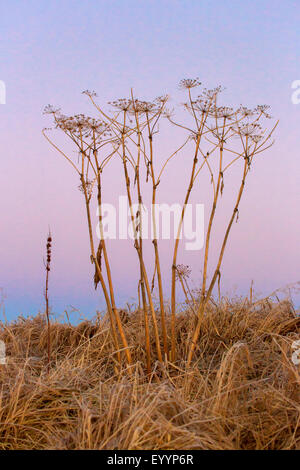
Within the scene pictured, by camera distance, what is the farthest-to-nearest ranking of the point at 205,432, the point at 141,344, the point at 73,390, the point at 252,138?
the point at 141,344 → the point at 252,138 → the point at 73,390 → the point at 205,432

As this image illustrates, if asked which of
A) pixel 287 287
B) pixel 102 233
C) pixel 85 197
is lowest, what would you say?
pixel 287 287

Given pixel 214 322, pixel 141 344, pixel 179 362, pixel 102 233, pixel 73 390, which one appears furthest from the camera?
pixel 214 322

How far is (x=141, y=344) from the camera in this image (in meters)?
4.06

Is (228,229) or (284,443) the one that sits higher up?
(228,229)

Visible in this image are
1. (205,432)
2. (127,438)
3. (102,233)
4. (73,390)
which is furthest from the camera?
(102,233)

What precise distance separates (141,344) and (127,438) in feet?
6.04

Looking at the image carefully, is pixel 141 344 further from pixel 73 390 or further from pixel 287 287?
pixel 287 287

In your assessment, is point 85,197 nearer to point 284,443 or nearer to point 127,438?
point 127,438

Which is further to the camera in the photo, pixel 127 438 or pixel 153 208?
pixel 153 208

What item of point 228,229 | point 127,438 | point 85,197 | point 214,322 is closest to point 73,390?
point 127,438

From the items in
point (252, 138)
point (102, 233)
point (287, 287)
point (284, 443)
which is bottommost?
point (284, 443)

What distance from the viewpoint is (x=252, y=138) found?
3.53 metres
